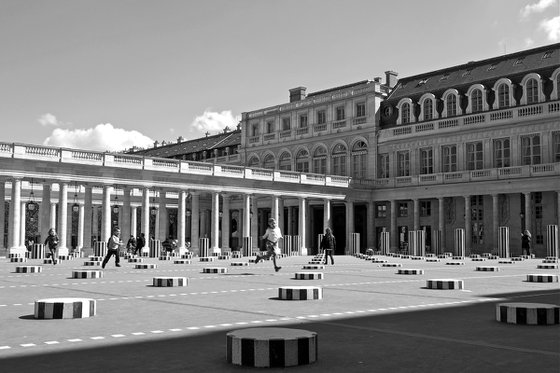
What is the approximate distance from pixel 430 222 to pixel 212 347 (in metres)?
62.9

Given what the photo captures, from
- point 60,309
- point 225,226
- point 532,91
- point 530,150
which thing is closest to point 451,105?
point 532,91

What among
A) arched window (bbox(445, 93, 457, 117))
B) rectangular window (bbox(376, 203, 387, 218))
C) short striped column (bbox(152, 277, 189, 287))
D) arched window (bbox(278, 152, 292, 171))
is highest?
arched window (bbox(445, 93, 457, 117))

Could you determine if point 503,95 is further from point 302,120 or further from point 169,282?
point 169,282

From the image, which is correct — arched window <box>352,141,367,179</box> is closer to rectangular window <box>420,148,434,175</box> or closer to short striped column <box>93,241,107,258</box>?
rectangular window <box>420,148,434,175</box>

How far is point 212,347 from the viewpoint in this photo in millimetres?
8023

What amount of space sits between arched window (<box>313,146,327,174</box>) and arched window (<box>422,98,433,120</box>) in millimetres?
12629

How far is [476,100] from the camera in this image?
214ft

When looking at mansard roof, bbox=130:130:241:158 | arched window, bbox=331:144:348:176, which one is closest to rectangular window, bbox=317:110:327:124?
arched window, bbox=331:144:348:176

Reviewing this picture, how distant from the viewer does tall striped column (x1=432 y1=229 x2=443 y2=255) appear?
64688mm

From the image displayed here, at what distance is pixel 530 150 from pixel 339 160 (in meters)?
22.0

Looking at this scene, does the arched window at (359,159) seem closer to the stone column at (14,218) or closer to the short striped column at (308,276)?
the stone column at (14,218)

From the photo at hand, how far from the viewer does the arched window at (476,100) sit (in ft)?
213

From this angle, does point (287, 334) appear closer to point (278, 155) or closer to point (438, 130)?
point (438, 130)

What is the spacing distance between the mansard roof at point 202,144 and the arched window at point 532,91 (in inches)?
1585
